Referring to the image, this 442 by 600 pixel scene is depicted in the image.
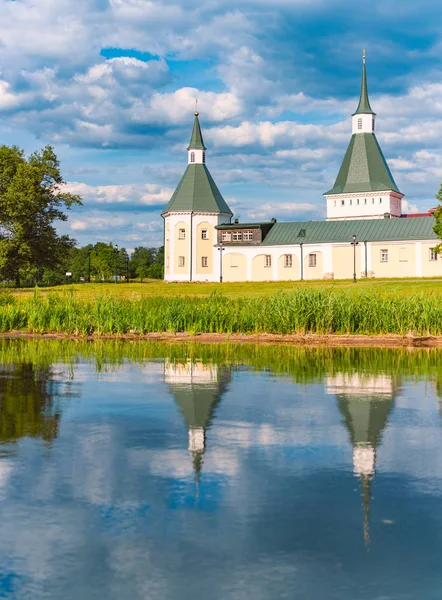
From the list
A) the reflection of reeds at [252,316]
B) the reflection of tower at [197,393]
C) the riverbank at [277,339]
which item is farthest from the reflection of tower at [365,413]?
the reflection of reeds at [252,316]

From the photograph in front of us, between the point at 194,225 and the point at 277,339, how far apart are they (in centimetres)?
6730

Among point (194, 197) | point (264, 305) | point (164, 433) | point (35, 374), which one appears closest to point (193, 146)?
point (194, 197)

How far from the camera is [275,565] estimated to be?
5461 millimetres

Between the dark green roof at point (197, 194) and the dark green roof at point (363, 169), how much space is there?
51.7 ft

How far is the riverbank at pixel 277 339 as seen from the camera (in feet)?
75.5

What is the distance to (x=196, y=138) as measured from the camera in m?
97.6

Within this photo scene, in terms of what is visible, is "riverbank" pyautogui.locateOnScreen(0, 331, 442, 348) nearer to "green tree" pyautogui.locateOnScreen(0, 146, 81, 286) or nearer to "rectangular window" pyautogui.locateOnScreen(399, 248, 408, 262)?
"green tree" pyautogui.locateOnScreen(0, 146, 81, 286)

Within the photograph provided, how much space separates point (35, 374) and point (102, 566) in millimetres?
10723

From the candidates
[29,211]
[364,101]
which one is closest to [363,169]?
[364,101]

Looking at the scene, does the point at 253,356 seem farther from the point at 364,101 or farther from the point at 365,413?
the point at 364,101

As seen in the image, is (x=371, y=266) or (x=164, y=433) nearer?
(x=164, y=433)

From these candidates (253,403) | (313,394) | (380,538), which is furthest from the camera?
(313,394)

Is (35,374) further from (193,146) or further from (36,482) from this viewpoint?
(193,146)

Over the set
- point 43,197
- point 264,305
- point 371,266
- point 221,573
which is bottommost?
point 221,573
